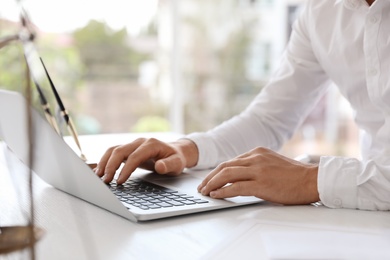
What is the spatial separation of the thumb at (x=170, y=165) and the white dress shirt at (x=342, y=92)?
0.10 m

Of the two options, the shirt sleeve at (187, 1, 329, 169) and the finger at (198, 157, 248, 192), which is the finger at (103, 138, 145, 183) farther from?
the shirt sleeve at (187, 1, 329, 169)

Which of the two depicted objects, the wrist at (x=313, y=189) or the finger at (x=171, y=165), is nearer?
the wrist at (x=313, y=189)

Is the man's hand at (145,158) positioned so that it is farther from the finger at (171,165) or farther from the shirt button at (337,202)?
the shirt button at (337,202)

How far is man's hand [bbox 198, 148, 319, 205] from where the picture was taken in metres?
0.94

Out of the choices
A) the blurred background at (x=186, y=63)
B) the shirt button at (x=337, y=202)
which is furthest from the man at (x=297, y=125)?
the blurred background at (x=186, y=63)

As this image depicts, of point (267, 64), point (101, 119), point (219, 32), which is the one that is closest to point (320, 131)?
point (267, 64)

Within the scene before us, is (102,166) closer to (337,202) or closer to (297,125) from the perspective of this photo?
(337,202)

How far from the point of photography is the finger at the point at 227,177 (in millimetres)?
951

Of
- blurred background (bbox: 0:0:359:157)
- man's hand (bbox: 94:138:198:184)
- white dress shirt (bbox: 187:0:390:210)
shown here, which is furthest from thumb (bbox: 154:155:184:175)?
blurred background (bbox: 0:0:359:157)

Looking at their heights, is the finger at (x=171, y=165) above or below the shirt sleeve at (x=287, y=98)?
below

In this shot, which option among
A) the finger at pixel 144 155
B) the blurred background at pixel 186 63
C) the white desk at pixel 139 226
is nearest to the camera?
the white desk at pixel 139 226

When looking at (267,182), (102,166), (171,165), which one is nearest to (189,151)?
(171,165)

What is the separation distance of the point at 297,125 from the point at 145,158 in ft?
2.05

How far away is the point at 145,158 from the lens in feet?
3.64
